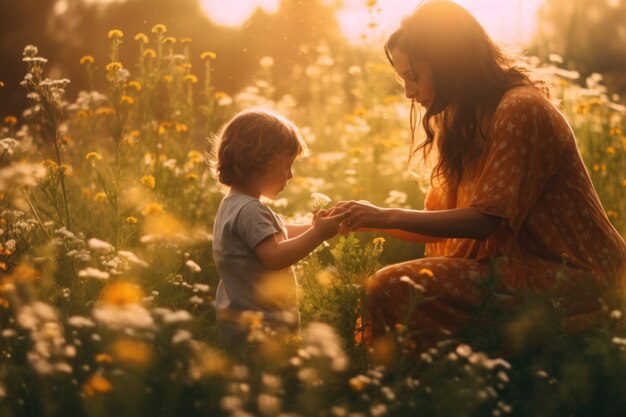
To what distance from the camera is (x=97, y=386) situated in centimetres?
197

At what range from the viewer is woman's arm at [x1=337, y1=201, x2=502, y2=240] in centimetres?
278

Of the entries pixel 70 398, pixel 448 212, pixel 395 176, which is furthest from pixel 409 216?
pixel 395 176

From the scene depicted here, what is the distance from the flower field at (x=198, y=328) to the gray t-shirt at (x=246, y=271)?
0.35 ft

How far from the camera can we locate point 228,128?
298 centimetres

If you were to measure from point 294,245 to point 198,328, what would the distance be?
2.01 ft

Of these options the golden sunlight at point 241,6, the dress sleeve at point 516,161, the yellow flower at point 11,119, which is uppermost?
the golden sunlight at point 241,6

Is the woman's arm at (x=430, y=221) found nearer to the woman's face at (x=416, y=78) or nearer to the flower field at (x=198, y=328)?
the flower field at (x=198, y=328)

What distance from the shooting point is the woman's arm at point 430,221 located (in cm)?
278

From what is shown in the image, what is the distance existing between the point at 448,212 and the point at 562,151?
50cm

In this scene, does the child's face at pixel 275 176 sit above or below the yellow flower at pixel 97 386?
above

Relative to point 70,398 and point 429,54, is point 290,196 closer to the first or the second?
point 429,54

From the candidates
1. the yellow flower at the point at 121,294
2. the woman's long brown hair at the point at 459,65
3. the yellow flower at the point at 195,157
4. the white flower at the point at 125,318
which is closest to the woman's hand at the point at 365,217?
the woman's long brown hair at the point at 459,65

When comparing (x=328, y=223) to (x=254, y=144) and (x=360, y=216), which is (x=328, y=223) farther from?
(x=254, y=144)

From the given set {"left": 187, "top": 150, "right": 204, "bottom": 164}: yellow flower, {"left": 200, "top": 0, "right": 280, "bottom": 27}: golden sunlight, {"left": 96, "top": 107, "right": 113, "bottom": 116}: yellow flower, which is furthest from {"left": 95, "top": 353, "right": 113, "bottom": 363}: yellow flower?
{"left": 200, "top": 0, "right": 280, "bottom": 27}: golden sunlight
